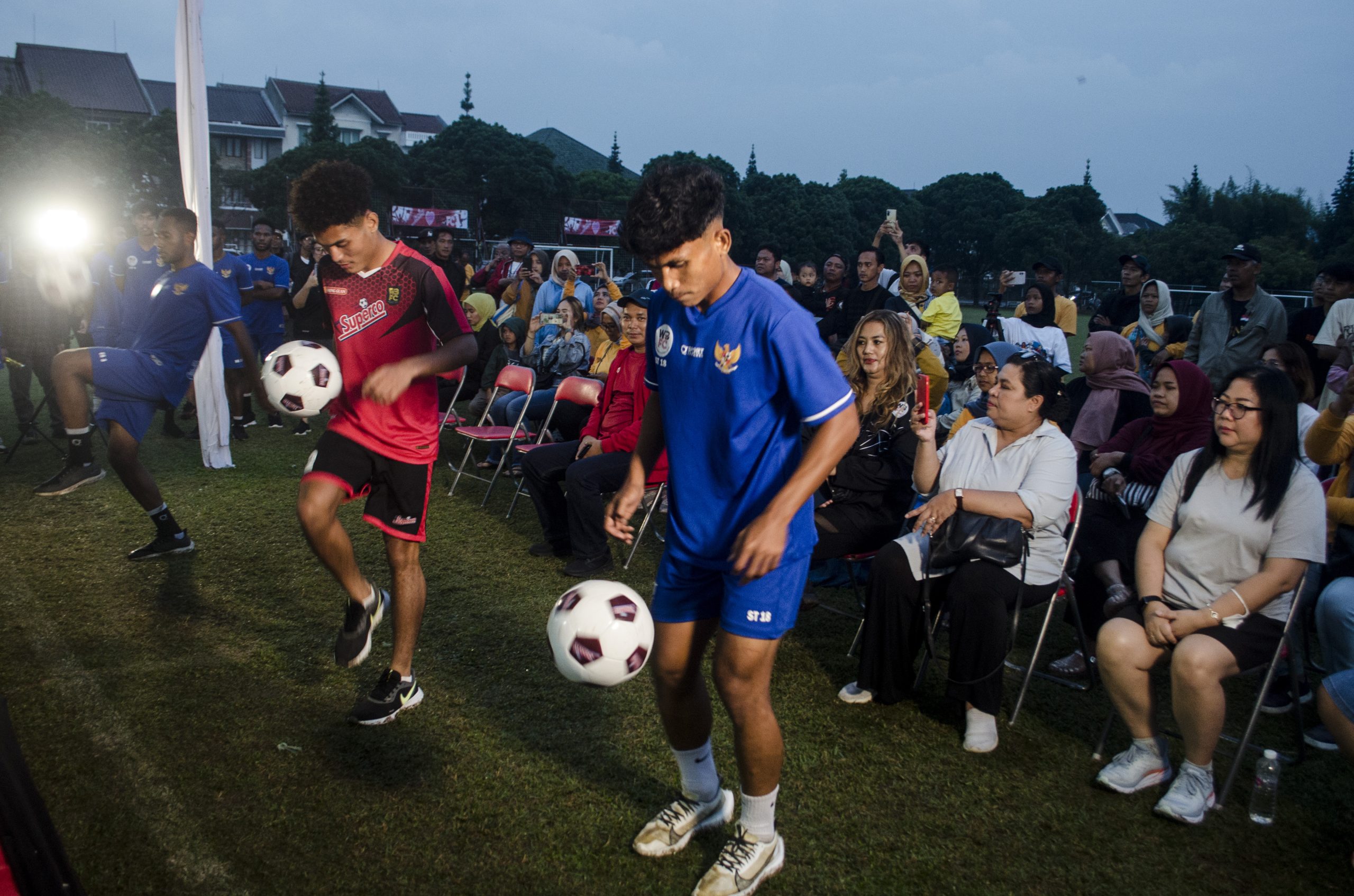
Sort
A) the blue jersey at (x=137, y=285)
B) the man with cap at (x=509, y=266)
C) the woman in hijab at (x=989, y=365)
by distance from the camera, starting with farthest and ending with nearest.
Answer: the man with cap at (x=509, y=266) → the blue jersey at (x=137, y=285) → the woman in hijab at (x=989, y=365)

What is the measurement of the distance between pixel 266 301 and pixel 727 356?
860cm

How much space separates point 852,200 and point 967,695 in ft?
210

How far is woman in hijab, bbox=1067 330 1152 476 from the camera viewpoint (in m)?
5.20

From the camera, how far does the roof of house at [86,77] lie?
5884 cm

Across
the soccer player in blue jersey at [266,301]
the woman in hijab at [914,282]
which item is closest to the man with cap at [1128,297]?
the woman in hijab at [914,282]

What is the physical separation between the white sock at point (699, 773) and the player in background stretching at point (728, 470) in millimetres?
22

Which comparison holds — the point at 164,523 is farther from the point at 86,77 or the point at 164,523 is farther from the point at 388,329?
the point at 86,77

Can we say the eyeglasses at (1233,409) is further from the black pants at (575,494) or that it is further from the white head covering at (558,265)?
the white head covering at (558,265)

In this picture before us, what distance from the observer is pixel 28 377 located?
8.80m

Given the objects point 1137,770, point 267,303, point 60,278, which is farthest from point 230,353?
point 1137,770

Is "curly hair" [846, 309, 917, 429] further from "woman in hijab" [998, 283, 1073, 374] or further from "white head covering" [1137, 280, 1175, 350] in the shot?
"white head covering" [1137, 280, 1175, 350]

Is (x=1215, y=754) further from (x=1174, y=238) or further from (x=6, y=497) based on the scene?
(x=1174, y=238)

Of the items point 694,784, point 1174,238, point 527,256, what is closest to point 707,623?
point 694,784

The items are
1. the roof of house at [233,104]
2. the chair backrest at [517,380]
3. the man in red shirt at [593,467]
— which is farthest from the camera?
the roof of house at [233,104]
